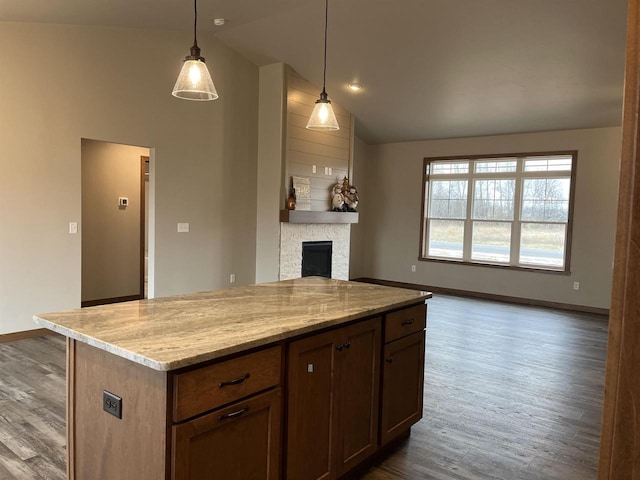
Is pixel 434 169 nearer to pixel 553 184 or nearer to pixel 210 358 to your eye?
pixel 553 184

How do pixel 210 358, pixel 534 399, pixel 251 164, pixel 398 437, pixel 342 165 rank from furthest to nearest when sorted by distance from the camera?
1. pixel 342 165
2. pixel 251 164
3. pixel 534 399
4. pixel 398 437
5. pixel 210 358

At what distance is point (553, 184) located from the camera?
7359mm

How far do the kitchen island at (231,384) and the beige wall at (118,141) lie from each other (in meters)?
3.25

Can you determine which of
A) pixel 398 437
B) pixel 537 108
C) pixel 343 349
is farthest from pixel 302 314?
pixel 537 108

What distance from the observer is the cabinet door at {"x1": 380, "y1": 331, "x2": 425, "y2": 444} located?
2561 millimetres

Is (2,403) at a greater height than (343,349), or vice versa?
(343,349)

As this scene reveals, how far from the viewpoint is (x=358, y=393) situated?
236 centimetres

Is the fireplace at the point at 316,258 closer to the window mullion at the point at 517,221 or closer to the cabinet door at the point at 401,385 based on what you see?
the window mullion at the point at 517,221

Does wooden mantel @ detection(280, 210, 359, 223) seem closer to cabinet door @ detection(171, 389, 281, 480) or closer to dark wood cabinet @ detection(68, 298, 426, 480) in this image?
dark wood cabinet @ detection(68, 298, 426, 480)

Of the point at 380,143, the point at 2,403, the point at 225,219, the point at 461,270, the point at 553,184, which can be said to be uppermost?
the point at 380,143

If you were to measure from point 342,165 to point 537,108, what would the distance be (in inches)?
116

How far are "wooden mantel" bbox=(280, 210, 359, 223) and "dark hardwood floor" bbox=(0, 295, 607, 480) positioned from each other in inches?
93.8

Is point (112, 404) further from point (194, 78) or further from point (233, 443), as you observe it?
A: point (194, 78)

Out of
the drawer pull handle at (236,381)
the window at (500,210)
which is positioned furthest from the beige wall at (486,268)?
the drawer pull handle at (236,381)
